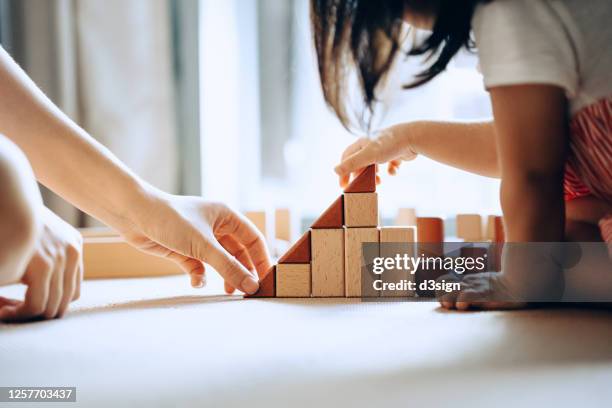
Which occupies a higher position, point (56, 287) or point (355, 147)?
point (355, 147)

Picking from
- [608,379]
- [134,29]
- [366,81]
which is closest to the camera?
[608,379]

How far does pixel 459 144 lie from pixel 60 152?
55 cm

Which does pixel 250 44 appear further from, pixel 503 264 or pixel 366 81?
pixel 503 264

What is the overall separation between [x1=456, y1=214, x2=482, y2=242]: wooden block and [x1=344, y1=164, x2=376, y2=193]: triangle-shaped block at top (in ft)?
1.70

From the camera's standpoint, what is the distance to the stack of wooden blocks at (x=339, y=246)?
2.66 feet

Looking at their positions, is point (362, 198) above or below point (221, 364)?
above

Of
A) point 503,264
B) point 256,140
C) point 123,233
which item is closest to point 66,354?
point 123,233

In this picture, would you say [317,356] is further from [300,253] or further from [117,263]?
[117,263]

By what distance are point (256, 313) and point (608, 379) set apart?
383 millimetres

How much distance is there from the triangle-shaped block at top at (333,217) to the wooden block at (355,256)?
0.02 meters

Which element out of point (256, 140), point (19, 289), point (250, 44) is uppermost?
point (250, 44)

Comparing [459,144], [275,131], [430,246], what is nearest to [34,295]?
[430,246]

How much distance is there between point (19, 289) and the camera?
1.12 metres

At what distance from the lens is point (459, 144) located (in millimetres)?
947
